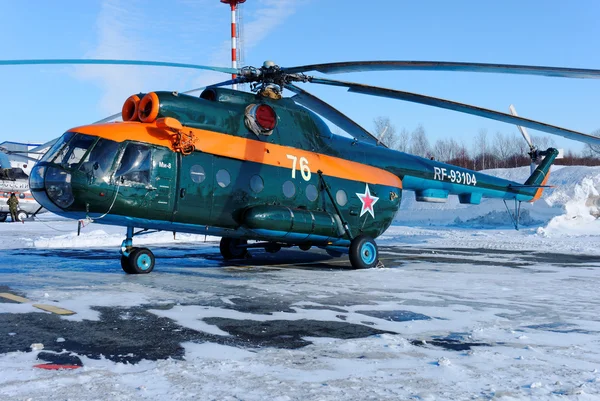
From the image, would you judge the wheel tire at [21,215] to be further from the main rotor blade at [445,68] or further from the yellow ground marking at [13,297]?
the main rotor blade at [445,68]

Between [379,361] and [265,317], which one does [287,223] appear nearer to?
[265,317]

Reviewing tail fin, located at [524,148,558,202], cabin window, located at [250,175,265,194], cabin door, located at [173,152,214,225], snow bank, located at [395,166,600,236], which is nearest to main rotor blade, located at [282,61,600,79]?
cabin window, located at [250,175,265,194]

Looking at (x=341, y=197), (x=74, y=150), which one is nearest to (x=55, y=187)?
(x=74, y=150)

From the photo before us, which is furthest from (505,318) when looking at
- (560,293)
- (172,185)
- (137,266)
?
(137,266)

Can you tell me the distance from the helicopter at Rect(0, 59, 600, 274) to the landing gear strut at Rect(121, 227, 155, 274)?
0.02m

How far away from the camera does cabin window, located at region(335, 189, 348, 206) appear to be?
12.2m

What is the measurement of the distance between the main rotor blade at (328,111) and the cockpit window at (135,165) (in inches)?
135

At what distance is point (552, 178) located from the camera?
132 feet

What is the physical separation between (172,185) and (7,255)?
7051mm

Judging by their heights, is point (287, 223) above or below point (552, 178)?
below

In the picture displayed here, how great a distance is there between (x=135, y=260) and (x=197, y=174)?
2.03 m

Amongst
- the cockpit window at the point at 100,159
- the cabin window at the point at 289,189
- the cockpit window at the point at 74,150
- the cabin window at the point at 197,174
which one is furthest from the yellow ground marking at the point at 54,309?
the cabin window at the point at 289,189

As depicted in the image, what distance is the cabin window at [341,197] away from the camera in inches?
482

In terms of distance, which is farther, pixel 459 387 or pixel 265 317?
pixel 265 317
